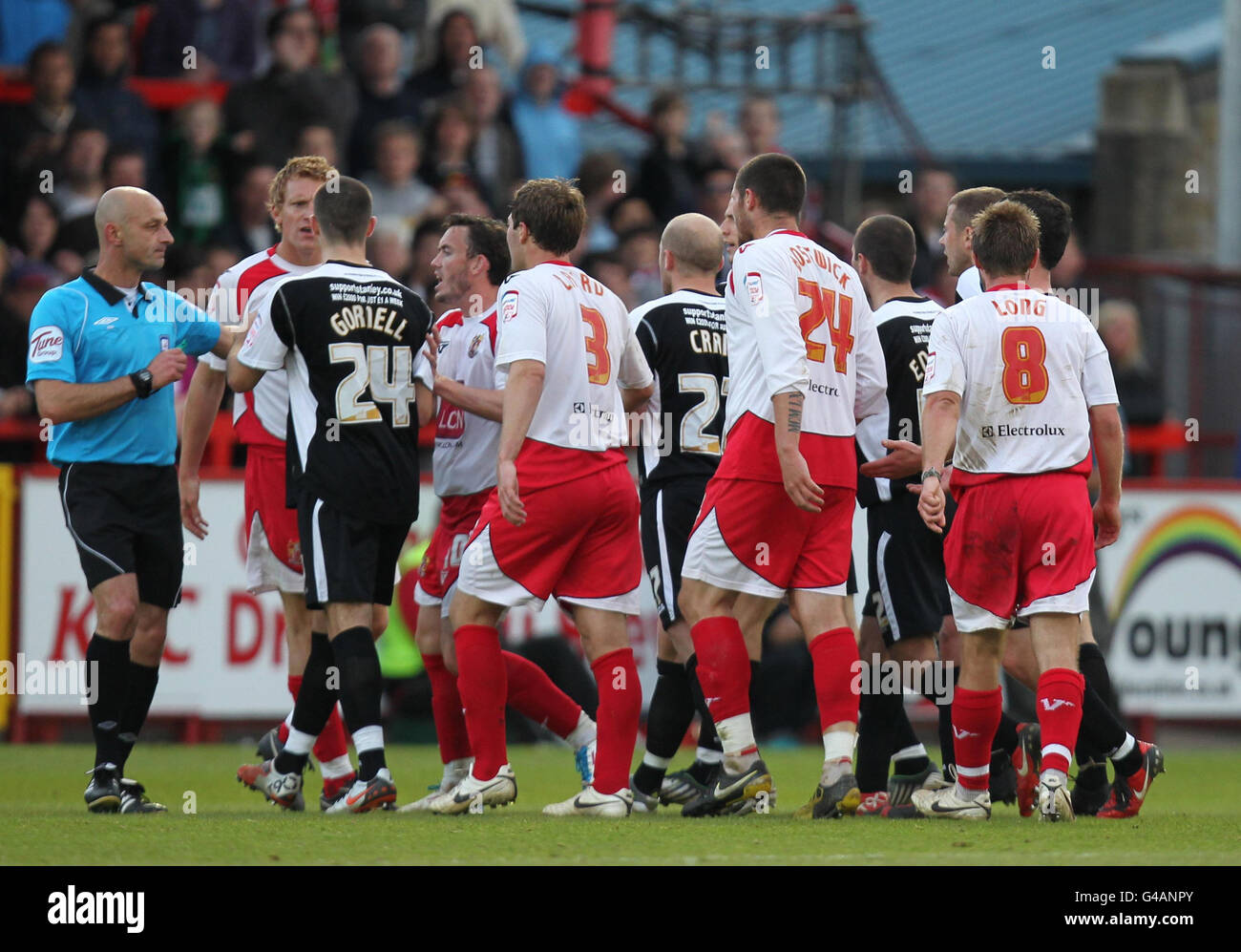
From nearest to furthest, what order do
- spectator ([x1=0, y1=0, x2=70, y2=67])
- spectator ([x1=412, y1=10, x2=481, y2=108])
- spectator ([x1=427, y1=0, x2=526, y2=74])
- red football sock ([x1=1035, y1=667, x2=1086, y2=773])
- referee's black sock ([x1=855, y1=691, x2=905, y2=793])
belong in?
red football sock ([x1=1035, y1=667, x2=1086, y2=773]) < referee's black sock ([x1=855, y1=691, x2=905, y2=793]) < spectator ([x1=0, y1=0, x2=70, y2=67]) < spectator ([x1=412, y1=10, x2=481, y2=108]) < spectator ([x1=427, y1=0, x2=526, y2=74])

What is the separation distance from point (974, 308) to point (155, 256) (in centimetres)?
346

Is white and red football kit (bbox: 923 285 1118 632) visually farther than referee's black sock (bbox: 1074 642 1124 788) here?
No

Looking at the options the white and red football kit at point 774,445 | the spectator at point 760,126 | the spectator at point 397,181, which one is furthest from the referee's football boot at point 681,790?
the spectator at point 760,126

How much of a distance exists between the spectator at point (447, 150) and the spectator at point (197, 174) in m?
1.70

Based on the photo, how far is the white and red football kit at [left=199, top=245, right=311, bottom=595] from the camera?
8.15 m

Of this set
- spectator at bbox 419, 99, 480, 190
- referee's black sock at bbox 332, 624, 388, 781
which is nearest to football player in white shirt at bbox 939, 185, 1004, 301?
referee's black sock at bbox 332, 624, 388, 781

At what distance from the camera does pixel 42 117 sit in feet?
46.6

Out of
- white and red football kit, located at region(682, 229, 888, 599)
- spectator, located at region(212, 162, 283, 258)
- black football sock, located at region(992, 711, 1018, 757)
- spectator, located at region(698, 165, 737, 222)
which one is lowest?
black football sock, located at region(992, 711, 1018, 757)

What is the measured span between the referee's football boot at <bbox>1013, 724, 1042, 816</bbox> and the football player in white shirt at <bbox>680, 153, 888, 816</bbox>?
100cm

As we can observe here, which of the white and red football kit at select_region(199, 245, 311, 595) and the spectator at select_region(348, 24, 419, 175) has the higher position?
the spectator at select_region(348, 24, 419, 175)

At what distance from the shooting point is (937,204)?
16.0 meters

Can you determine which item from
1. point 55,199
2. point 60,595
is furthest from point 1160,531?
point 55,199

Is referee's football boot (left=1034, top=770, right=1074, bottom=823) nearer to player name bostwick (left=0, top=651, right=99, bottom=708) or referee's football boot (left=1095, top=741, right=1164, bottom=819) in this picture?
referee's football boot (left=1095, top=741, right=1164, bottom=819)

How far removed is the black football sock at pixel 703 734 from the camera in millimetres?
7925
